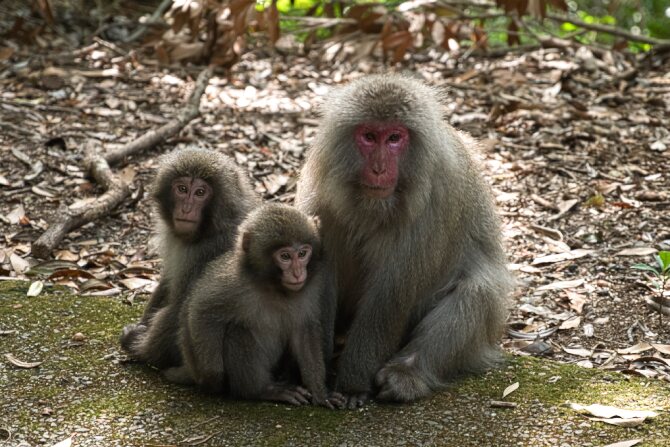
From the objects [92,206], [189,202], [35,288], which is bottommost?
[35,288]

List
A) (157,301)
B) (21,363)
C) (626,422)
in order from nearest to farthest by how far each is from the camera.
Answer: (626,422) → (21,363) → (157,301)

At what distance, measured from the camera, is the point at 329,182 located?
17.4ft

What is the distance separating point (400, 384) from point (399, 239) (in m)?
0.81

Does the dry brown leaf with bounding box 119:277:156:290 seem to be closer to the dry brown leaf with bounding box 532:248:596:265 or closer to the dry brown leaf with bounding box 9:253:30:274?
the dry brown leaf with bounding box 9:253:30:274

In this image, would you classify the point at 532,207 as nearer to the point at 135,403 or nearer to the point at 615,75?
the point at 615,75

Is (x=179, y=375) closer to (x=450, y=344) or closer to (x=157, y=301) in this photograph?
(x=157, y=301)

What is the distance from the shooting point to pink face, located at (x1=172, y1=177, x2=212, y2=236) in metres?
5.36

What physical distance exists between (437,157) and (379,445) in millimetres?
1638

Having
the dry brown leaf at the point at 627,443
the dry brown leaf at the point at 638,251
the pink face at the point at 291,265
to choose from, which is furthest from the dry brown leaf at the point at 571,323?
the pink face at the point at 291,265

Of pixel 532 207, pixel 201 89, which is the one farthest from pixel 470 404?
pixel 201 89

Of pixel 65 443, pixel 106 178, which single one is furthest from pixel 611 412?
pixel 106 178

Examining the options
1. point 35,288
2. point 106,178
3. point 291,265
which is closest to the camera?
point 291,265

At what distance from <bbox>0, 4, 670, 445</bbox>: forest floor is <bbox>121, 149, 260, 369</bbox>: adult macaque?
28 centimetres

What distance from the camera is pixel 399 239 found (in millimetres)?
5238
